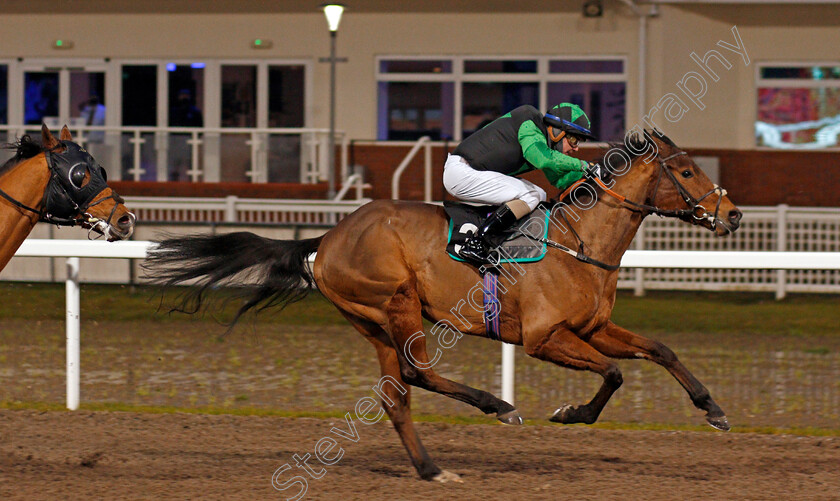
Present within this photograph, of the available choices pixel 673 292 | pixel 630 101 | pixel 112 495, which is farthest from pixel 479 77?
pixel 112 495

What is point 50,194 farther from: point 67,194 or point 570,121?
point 570,121

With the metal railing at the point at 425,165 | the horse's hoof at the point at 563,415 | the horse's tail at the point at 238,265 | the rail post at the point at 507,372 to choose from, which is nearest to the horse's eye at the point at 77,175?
the horse's tail at the point at 238,265

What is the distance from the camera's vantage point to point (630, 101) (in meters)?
14.3

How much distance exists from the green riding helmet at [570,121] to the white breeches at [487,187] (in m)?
0.30

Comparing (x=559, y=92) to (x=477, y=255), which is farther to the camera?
(x=559, y=92)

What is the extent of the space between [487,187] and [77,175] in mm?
1799

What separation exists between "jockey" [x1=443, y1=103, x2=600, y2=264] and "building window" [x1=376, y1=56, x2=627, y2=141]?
9525 mm

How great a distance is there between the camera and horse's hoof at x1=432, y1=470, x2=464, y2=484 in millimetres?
4679

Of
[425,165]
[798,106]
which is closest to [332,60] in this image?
[425,165]

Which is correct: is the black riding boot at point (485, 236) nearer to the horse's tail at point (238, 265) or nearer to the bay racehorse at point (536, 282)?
the bay racehorse at point (536, 282)

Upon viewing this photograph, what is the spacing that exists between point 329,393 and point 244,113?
9078 millimetres

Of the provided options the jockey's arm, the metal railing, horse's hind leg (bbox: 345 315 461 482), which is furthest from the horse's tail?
the metal railing

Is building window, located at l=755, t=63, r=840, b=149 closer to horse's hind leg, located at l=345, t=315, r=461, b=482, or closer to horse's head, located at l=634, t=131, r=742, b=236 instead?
horse's head, located at l=634, t=131, r=742, b=236

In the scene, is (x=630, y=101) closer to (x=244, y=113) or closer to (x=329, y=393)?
(x=244, y=113)
